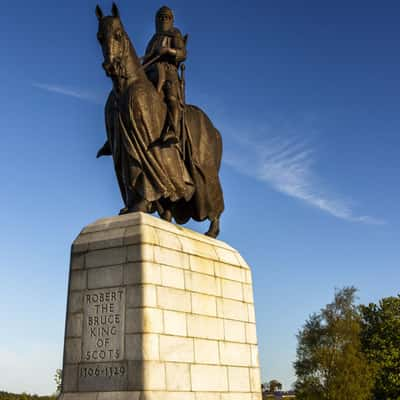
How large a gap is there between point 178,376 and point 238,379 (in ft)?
7.84

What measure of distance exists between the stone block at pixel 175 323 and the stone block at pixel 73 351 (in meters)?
1.59

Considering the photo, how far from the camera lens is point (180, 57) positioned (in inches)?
543

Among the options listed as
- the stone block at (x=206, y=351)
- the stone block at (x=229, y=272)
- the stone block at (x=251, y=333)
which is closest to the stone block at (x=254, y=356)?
the stone block at (x=251, y=333)

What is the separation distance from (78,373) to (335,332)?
47306 millimetres

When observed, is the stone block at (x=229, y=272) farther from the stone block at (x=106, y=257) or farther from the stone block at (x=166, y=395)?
the stone block at (x=166, y=395)

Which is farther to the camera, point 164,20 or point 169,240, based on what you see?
point 164,20

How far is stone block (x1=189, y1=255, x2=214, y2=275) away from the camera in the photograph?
38.9 feet

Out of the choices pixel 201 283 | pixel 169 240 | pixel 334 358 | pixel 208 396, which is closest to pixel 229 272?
pixel 201 283

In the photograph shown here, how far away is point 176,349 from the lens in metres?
10.5

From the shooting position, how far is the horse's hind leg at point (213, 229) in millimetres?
14505

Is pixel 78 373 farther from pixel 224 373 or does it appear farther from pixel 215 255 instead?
pixel 215 255

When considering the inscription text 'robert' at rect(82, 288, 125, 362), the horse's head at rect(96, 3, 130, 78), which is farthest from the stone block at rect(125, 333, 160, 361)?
the horse's head at rect(96, 3, 130, 78)

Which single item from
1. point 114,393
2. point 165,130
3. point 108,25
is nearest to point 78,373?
point 114,393

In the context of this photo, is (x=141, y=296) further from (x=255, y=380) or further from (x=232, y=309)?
(x=255, y=380)
